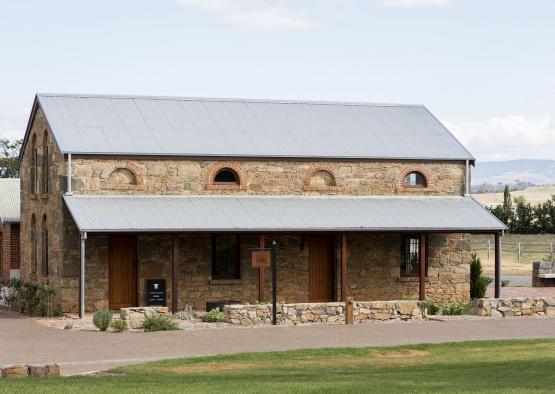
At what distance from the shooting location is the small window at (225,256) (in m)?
36.2

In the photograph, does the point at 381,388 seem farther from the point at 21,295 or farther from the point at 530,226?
the point at 530,226

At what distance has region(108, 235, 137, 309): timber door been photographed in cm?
3500

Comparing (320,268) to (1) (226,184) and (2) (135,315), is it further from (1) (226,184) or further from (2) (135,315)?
(2) (135,315)

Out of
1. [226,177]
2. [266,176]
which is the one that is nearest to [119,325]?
[226,177]

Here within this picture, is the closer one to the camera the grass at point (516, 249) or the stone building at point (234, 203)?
the stone building at point (234, 203)

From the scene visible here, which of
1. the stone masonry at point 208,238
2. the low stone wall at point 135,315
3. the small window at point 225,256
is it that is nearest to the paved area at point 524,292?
the stone masonry at point 208,238

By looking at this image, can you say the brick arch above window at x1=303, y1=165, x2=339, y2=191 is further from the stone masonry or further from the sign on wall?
the sign on wall

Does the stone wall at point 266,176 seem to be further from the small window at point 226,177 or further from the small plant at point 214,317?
the small plant at point 214,317

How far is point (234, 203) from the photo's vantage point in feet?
118

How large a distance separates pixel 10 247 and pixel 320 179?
12.0 meters

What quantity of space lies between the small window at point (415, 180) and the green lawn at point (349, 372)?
13.4 m

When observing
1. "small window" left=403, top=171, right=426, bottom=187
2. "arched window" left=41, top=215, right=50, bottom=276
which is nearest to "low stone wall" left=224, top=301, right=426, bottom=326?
"small window" left=403, top=171, right=426, bottom=187

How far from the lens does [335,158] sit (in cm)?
3741

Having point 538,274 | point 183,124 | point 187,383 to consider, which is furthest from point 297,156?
point 187,383
